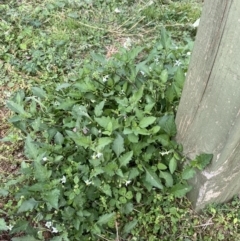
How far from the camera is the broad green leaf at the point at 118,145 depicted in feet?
7.02

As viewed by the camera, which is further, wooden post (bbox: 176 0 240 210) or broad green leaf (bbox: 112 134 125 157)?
broad green leaf (bbox: 112 134 125 157)

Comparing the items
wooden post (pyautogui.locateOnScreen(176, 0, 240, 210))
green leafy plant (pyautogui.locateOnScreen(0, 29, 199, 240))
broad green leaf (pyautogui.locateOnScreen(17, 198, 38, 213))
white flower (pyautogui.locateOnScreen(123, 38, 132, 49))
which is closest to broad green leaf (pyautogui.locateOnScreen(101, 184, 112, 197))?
green leafy plant (pyautogui.locateOnScreen(0, 29, 199, 240))

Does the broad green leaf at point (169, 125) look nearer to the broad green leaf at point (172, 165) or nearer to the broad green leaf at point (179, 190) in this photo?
the broad green leaf at point (172, 165)

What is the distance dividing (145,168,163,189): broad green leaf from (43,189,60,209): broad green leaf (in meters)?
0.47

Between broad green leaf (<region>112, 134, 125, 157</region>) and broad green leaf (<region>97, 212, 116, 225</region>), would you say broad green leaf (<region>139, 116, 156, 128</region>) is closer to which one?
broad green leaf (<region>112, 134, 125, 157</region>)

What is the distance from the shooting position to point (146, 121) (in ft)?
7.01

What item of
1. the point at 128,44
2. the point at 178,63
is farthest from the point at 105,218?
the point at 128,44

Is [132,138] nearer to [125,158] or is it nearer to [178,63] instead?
[125,158]

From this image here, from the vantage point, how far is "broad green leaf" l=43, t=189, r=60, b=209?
2007mm

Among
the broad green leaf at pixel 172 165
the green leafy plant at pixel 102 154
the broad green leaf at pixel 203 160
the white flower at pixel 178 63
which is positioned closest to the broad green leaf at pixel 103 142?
the green leafy plant at pixel 102 154

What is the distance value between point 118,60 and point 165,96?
41 centimetres

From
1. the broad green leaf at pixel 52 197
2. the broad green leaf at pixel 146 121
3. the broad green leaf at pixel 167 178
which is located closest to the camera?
the broad green leaf at pixel 52 197

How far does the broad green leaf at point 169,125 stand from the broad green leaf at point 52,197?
63 cm

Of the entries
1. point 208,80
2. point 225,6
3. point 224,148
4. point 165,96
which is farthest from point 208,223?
point 225,6
